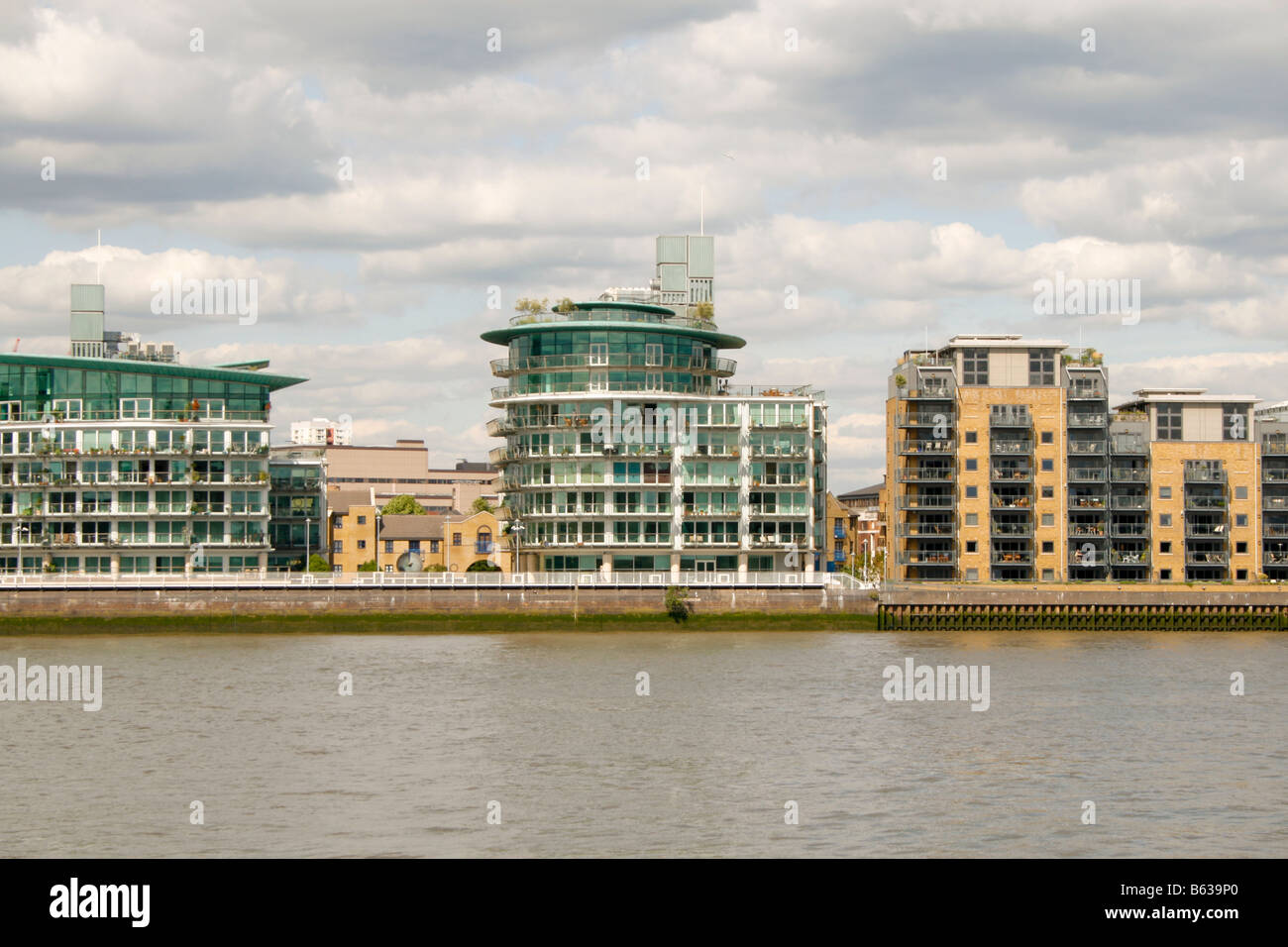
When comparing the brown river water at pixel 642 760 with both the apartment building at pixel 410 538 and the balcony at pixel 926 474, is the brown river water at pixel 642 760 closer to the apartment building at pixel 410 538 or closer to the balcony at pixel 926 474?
the balcony at pixel 926 474

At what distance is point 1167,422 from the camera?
372 ft

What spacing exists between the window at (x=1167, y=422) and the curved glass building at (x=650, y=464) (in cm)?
2799

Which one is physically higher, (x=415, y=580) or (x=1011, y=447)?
(x=1011, y=447)

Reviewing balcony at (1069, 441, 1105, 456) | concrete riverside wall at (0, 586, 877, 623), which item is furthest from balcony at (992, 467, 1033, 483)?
concrete riverside wall at (0, 586, 877, 623)

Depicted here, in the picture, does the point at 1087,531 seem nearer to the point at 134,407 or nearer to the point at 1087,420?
the point at 1087,420

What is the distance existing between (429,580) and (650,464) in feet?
64.3

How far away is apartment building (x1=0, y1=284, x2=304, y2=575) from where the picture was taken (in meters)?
104

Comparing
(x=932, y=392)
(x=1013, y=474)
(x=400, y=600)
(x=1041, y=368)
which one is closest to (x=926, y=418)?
(x=932, y=392)

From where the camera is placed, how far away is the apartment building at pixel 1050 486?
361ft

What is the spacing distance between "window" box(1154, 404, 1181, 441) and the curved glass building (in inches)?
1102

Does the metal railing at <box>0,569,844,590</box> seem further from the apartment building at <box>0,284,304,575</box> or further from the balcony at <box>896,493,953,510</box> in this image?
the balcony at <box>896,493,953,510</box>

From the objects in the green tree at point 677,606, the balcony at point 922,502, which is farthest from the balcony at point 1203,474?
the green tree at point 677,606
